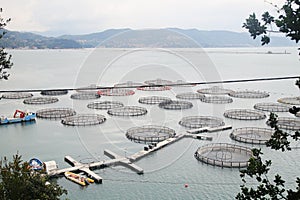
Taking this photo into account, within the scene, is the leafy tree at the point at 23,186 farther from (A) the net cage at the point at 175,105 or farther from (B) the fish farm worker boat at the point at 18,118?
(A) the net cage at the point at 175,105

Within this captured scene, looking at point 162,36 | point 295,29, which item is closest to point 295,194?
point 295,29

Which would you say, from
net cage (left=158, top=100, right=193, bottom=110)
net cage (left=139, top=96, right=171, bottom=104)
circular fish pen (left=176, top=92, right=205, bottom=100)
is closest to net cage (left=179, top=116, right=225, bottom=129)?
net cage (left=158, top=100, right=193, bottom=110)

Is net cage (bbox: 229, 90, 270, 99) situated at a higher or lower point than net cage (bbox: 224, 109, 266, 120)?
higher

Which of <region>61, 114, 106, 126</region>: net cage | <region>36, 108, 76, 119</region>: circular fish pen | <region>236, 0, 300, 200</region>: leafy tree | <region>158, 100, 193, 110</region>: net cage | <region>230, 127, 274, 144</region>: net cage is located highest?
<region>236, 0, 300, 200</region>: leafy tree

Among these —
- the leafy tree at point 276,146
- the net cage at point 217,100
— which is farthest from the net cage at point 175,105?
the leafy tree at point 276,146

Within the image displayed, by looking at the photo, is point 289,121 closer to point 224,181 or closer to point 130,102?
point 224,181

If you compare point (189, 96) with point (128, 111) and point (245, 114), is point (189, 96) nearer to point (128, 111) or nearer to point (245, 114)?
point (245, 114)

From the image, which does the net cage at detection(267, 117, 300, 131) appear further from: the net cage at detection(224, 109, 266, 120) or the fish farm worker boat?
the fish farm worker boat
